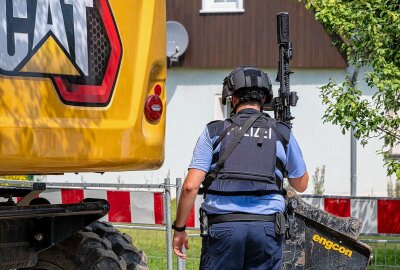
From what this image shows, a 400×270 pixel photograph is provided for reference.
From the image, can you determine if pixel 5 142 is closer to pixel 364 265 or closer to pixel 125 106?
pixel 125 106

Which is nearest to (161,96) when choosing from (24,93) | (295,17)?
(24,93)

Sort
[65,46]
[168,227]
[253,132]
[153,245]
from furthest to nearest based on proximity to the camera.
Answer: [153,245] → [168,227] → [253,132] → [65,46]

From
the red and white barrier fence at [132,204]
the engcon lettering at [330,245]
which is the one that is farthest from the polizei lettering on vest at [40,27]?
the red and white barrier fence at [132,204]

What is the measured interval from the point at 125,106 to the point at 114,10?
0.58m

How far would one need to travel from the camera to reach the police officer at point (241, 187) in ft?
19.9

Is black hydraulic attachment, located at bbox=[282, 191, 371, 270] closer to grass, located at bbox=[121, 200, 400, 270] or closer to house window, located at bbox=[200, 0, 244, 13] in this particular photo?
grass, located at bbox=[121, 200, 400, 270]

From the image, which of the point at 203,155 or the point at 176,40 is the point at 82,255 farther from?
the point at 176,40

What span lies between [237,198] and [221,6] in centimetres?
1922

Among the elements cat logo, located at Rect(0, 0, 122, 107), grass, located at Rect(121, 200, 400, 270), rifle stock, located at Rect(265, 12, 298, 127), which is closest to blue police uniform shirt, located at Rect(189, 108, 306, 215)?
cat logo, located at Rect(0, 0, 122, 107)

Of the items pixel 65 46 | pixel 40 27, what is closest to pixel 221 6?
pixel 65 46

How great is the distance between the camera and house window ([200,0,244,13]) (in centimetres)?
2491

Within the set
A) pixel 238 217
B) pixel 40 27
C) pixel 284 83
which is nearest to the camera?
pixel 40 27

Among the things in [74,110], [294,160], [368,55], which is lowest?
[294,160]

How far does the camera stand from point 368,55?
36.7ft
